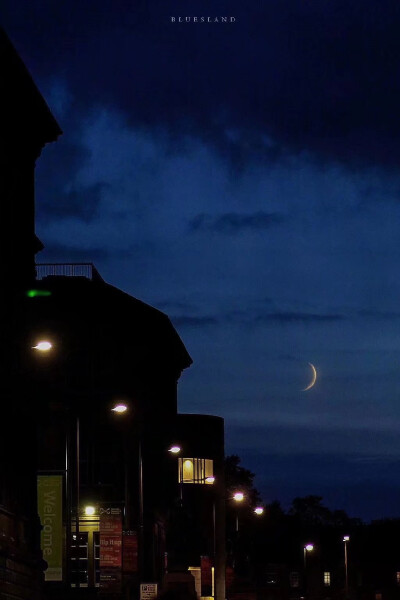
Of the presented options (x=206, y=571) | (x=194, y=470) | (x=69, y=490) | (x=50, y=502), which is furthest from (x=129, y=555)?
(x=194, y=470)

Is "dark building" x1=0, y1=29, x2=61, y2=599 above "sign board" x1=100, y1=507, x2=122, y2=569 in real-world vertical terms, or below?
above

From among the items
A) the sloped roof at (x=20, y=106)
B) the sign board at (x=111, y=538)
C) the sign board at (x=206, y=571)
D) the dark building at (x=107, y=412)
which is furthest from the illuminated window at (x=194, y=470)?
the sloped roof at (x=20, y=106)

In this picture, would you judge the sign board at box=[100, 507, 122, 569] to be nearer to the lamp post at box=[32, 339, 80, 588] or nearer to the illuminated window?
the lamp post at box=[32, 339, 80, 588]

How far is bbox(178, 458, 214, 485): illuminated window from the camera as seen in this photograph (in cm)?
9719

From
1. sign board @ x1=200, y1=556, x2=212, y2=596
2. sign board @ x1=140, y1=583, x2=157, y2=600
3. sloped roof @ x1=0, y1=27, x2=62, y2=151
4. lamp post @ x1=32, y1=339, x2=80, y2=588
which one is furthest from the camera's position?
sign board @ x1=200, y1=556, x2=212, y2=596

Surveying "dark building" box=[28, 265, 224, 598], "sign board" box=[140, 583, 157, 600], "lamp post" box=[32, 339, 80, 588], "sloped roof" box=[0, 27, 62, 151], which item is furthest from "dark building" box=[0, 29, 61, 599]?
"dark building" box=[28, 265, 224, 598]

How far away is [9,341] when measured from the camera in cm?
3928

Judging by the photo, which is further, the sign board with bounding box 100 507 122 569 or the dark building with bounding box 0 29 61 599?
the sign board with bounding box 100 507 122 569

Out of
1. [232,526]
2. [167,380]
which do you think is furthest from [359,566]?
[167,380]

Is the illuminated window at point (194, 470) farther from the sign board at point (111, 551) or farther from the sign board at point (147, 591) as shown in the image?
the sign board at point (111, 551)

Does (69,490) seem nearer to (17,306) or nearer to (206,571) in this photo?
(206,571)

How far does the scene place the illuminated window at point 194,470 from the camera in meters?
97.2

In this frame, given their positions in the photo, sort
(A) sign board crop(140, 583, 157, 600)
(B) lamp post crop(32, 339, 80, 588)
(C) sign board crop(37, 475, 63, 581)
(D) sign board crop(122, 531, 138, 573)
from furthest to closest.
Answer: (A) sign board crop(140, 583, 157, 600)
(B) lamp post crop(32, 339, 80, 588)
(D) sign board crop(122, 531, 138, 573)
(C) sign board crop(37, 475, 63, 581)

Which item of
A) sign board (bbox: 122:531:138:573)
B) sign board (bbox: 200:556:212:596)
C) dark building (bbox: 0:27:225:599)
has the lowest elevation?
sign board (bbox: 122:531:138:573)
